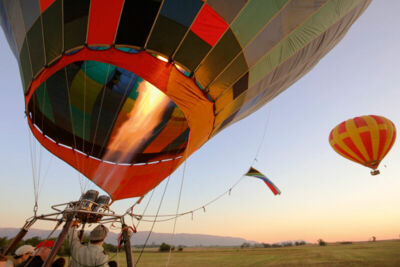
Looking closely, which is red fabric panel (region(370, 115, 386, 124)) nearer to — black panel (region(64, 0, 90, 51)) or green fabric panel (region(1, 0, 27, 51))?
black panel (region(64, 0, 90, 51))

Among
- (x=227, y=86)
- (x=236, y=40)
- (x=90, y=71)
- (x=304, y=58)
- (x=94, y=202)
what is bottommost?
(x=94, y=202)

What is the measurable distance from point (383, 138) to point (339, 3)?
12.1m

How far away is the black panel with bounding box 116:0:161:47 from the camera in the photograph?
8.98 feet

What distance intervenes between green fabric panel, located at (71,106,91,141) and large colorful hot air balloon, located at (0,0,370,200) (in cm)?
2

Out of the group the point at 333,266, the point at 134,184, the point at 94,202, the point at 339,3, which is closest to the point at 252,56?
the point at 339,3

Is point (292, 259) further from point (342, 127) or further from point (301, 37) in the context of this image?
point (301, 37)

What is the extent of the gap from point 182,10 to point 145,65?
2.84ft

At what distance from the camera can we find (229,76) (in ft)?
11.8

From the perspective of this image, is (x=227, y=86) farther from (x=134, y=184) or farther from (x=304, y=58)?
(x=134, y=184)

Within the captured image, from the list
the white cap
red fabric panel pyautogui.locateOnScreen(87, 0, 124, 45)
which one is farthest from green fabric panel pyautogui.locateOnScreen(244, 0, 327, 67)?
the white cap

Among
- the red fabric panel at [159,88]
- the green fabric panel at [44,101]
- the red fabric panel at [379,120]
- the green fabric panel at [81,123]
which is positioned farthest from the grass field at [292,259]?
the green fabric panel at [44,101]

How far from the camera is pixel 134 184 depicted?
558 centimetres

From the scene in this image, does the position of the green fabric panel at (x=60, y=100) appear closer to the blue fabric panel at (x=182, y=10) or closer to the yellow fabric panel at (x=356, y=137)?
the blue fabric panel at (x=182, y=10)

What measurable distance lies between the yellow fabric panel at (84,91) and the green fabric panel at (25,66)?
125 centimetres
